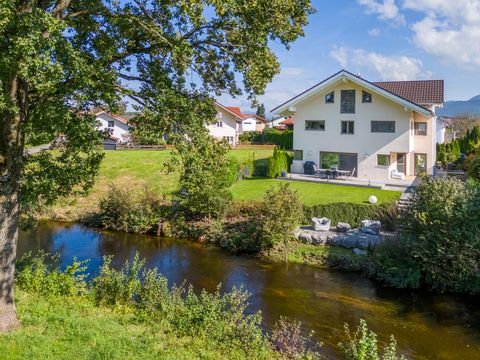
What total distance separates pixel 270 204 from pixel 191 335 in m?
11.4

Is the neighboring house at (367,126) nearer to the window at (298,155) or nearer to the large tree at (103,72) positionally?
the window at (298,155)

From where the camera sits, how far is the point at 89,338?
8.70m

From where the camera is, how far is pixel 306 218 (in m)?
23.8

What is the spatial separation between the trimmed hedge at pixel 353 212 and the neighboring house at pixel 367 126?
9.15 meters

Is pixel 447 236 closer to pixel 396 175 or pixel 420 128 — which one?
pixel 396 175

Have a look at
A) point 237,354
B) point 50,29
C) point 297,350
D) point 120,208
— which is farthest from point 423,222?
point 120,208

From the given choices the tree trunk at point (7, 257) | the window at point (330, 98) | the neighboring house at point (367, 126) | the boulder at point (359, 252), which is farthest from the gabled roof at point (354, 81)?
the tree trunk at point (7, 257)

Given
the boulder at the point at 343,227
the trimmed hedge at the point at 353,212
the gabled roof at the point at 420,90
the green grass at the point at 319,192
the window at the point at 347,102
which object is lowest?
the boulder at the point at 343,227

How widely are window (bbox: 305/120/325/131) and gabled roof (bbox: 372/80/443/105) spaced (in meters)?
5.96

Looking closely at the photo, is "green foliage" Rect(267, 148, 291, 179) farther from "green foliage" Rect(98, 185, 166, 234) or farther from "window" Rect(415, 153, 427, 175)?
"green foliage" Rect(98, 185, 166, 234)

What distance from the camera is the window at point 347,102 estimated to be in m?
32.6

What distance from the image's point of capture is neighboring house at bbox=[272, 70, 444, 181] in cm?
3114

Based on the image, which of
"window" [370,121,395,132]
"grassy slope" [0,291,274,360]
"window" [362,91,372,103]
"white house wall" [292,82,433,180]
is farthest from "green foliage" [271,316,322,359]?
"window" [362,91,372,103]

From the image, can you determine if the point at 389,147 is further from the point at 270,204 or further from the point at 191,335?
the point at 191,335
